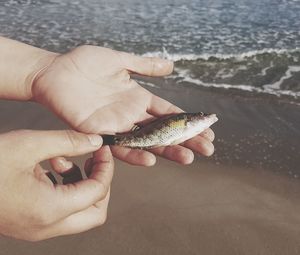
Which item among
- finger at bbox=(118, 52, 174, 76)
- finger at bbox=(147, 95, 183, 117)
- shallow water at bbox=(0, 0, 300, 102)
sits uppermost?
finger at bbox=(118, 52, 174, 76)

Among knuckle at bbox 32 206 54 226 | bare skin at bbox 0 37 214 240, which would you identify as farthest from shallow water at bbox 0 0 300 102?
knuckle at bbox 32 206 54 226

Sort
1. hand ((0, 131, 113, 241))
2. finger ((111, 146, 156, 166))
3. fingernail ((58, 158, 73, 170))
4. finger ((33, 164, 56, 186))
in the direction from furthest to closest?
finger ((111, 146, 156, 166)) < fingernail ((58, 158, 73, 170)) < finger ((33, 164, 56, 186)) < hand ((0, 131, 113, 241))

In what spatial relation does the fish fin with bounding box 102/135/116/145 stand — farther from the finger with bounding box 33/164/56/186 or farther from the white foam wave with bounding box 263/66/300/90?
the white foam wave with bounding box 263/66/300/90

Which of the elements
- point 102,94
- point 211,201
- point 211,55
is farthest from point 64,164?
point 211,55

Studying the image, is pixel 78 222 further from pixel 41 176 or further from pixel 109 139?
pixel 109 139

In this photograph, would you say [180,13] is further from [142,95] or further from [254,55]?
[142,95]

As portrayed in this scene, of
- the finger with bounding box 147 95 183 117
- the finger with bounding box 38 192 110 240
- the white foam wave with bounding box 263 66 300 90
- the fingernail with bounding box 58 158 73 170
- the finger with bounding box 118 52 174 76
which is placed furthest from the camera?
the white foam wave with bounding box 263 66 300 90

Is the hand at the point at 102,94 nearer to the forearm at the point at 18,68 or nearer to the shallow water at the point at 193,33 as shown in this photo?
the forearm at the point at 18,68
